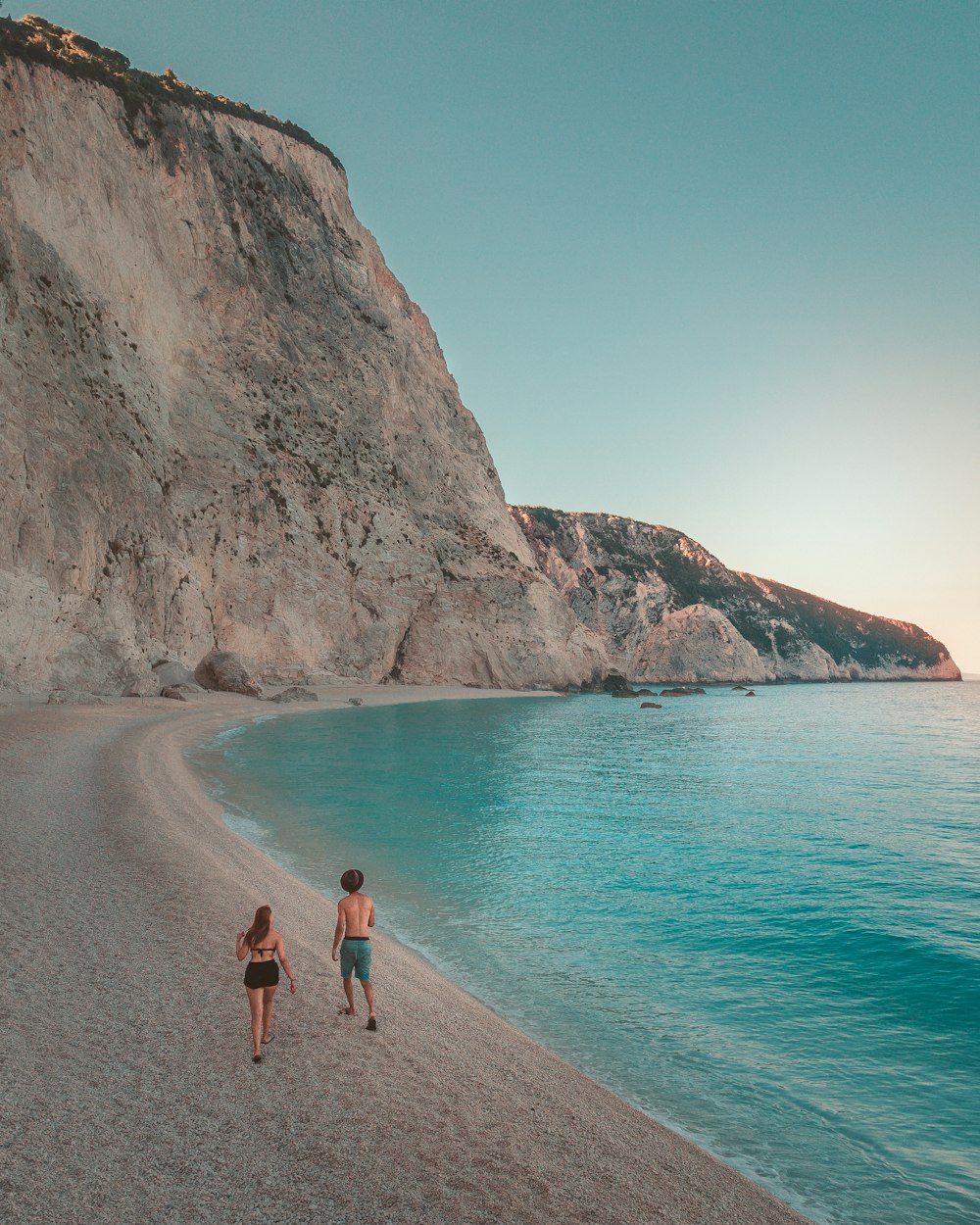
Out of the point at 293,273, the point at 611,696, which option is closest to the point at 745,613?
the point at 611,696

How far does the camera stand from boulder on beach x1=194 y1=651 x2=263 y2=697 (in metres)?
46.8

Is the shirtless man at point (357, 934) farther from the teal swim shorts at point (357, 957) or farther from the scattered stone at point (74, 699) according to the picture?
the scattered stone at point (74, 699)

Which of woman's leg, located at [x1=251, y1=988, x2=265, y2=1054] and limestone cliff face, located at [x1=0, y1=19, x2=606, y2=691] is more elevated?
limestone cliff face, located at [x1=0, y1=19, x2=606, y2=691]

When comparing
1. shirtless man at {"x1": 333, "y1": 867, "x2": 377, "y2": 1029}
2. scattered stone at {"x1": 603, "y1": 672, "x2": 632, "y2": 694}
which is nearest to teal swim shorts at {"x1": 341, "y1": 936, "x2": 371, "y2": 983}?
shirtless man at {"x1": 333, "y1": 867, "x2": 377, "y2": 1029}

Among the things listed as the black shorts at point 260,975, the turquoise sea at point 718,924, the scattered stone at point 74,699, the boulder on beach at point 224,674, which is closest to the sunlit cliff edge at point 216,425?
the boulder on beach at point 224,674

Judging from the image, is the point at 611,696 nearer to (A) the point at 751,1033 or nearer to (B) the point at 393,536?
(B) the point at 393,536

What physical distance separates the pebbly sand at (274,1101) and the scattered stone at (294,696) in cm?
3924

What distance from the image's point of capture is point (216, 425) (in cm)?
5384

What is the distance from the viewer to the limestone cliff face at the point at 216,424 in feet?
121

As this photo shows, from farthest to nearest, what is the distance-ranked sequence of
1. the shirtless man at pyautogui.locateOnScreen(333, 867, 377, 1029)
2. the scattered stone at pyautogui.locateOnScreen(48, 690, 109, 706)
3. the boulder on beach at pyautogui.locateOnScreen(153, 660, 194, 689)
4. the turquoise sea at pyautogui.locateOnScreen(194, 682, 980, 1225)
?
1. the boulder on beach at pyautogui.locateOnScreen(153, 660, 194, 689)
2. the scattered stone at pyautogui.locateOnScreen(48, 690, 109, 706)
3. the turquoise sea at pyautogui.locateOnScreen(194, 682, 980, 1225)
4. the shirtless man at pyautogui.locateOnScreen(333, 867, 377, 1029)

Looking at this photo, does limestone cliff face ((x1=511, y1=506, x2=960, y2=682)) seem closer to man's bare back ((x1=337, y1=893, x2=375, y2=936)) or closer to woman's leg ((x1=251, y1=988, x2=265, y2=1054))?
man's bare back ((x1=337, y1=893, x2=375, y2=936))

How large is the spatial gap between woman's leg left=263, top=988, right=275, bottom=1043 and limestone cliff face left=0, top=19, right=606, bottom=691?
3139 centimetres

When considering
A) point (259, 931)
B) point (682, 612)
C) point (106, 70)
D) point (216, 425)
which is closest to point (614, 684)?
point (682, 612)

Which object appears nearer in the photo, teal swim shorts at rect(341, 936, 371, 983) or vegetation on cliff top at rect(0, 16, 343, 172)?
teal swim shorts at rect(341, 936, 371, 983)
